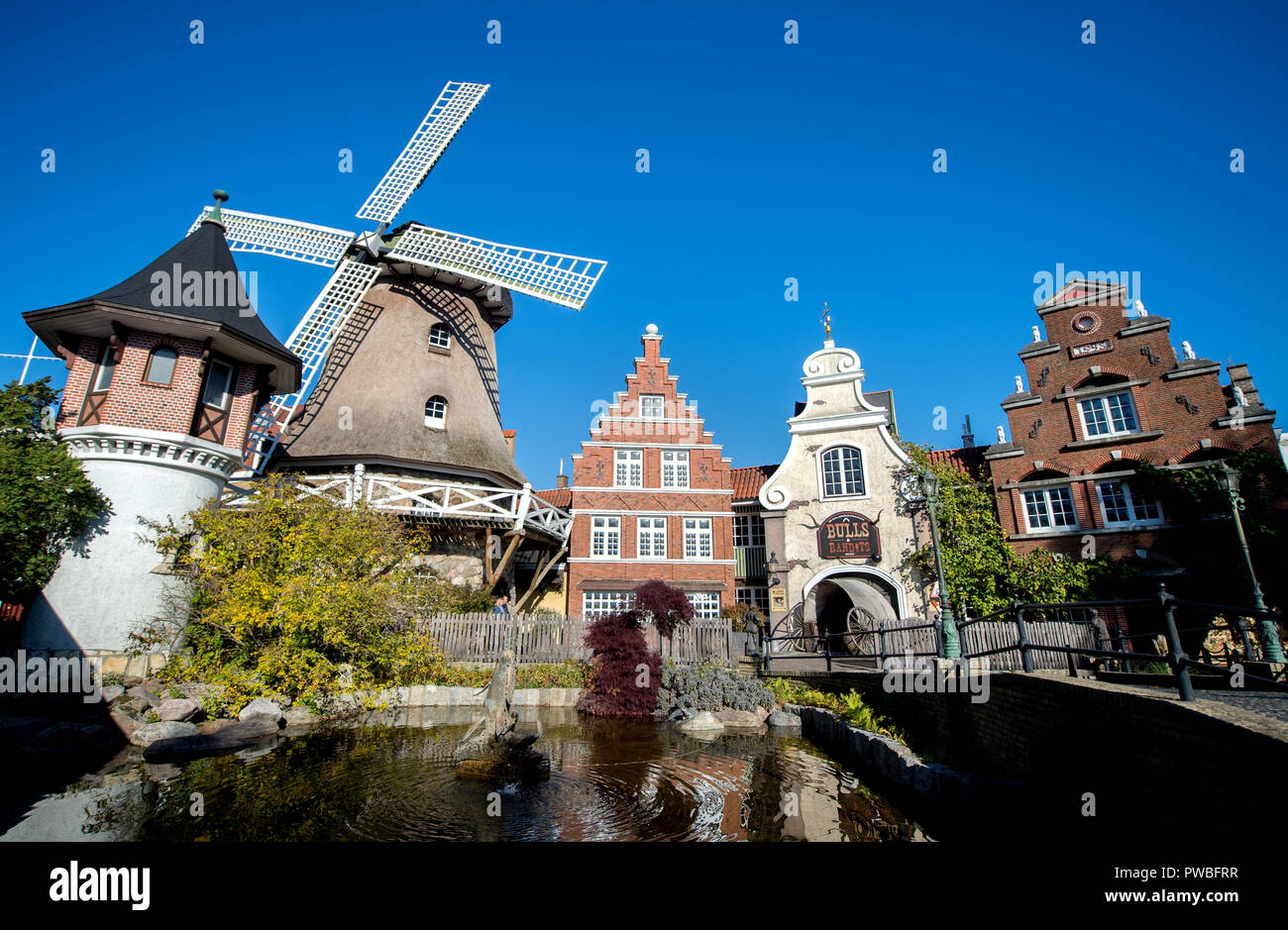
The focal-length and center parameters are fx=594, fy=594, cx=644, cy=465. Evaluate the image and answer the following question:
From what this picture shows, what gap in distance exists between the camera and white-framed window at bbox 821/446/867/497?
75.4ft

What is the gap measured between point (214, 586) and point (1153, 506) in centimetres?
2637

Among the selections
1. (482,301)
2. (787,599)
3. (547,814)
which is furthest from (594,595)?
(547,814)

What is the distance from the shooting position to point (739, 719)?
12.7m

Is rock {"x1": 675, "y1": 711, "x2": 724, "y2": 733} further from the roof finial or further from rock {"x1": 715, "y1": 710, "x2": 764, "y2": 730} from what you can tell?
the roof finial

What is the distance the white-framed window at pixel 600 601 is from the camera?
22.0 meters

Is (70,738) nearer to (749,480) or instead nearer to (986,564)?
(749,480)

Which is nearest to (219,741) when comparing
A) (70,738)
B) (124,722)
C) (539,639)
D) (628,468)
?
(70,738)

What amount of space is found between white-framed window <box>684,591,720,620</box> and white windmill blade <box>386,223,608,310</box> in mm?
11906

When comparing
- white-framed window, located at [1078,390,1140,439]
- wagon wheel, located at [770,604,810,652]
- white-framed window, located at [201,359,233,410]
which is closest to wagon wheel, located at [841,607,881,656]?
wagon wheel, located at [770,604,810,652]

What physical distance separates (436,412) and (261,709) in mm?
12884

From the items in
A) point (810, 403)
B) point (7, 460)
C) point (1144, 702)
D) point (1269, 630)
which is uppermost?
point (810, 403)
